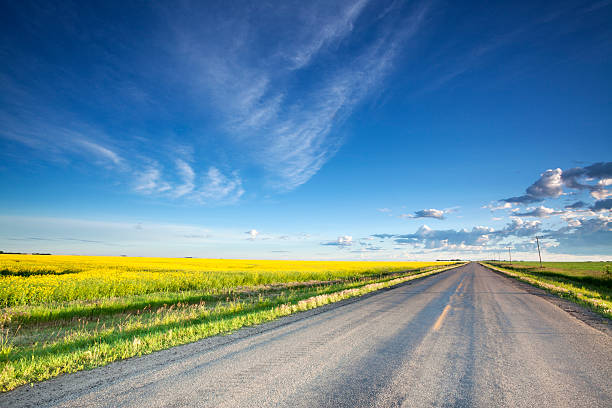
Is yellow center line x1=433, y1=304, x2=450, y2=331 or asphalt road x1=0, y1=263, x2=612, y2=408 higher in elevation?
asphalt road x1=0, y1=263, x2=612, y2=408

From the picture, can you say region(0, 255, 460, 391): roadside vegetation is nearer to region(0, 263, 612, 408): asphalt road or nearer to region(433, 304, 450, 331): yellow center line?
region(0, 263, 612, 408): asphalt road

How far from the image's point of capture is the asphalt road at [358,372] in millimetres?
4164

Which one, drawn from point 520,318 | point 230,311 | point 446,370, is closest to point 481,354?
point 446,370

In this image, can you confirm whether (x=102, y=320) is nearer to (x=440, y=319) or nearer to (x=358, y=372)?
(x=358, y=372)

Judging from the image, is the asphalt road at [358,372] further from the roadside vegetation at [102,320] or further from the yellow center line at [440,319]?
the roadside vegetation at [102,320]

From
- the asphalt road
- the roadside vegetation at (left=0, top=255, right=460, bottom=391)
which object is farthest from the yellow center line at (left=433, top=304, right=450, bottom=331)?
the roadside vegetation at (left=0, top=255, right=460, bottom=391)

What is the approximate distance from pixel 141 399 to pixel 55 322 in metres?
9.89

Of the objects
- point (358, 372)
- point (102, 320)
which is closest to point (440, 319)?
point (358, 372)

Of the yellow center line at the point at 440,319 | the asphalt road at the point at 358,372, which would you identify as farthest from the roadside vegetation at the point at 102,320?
the yellow center line at the point at 440,319

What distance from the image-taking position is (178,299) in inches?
605

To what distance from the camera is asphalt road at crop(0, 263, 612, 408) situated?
4164 millimetres

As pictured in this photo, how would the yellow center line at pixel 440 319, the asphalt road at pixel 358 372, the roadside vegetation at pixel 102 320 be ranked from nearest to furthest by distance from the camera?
1. the asphalt road at pixel 358 372
2. the roadside vegetation at pixel 102 320
3. the yellow center line at pixel 440 319

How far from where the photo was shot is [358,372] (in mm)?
5191

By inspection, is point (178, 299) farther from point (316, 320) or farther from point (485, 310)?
point (485, 310)
